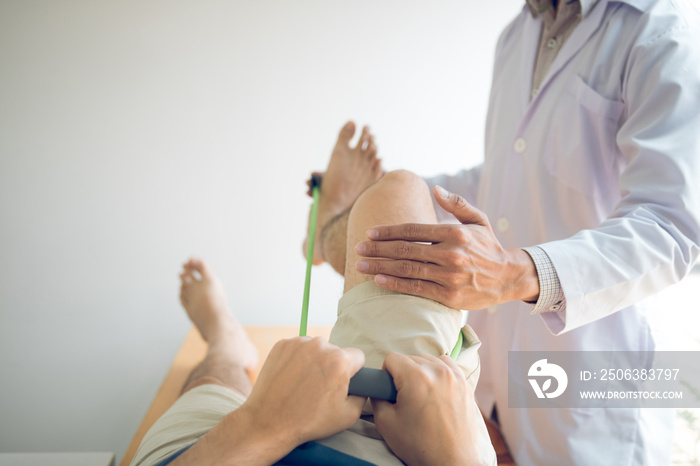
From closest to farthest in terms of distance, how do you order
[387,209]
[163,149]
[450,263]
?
[450,263]
[387,209]
[163,149]

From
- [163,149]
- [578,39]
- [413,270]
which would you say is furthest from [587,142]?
[163,149]

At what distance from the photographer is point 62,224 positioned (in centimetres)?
203

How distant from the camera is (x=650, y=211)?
79 centimetres

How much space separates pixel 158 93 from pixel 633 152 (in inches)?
72.7

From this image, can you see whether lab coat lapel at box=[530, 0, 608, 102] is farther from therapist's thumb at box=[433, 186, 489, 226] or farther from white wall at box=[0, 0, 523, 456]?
white wall at box=[0, 0, 523, 456]

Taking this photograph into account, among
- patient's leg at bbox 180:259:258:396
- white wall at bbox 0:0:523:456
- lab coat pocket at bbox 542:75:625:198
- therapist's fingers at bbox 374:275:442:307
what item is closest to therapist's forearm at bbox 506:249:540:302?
therapist's fingers at bbox 374:275:442:307

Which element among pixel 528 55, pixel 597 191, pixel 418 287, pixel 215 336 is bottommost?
pixel 215 336

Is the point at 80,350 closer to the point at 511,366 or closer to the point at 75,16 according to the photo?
the point at 75,16

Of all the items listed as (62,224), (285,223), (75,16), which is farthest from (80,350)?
(75,16)

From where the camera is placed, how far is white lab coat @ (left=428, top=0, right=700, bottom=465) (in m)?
0.78

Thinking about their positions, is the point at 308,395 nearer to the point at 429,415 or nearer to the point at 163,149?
the point at 429,415

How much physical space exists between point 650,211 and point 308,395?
608 mm

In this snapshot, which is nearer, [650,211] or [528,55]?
[650,211]

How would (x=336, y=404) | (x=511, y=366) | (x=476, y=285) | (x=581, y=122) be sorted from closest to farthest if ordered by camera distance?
(x=336, y=404) < (x=476, y=285) < (x=581, y=122) < (x=511, y=366)
